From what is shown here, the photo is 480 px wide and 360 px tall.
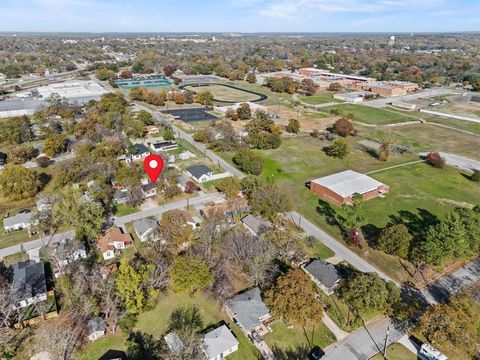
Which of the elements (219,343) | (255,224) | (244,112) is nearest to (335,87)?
(244,112)

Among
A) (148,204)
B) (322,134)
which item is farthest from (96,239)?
(322,134)

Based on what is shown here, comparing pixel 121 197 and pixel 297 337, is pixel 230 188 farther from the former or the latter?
pixel 297 337

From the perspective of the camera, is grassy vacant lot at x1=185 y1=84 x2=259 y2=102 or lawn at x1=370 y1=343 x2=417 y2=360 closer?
lawn at x1=370 y1=343 x2=417 y2=360

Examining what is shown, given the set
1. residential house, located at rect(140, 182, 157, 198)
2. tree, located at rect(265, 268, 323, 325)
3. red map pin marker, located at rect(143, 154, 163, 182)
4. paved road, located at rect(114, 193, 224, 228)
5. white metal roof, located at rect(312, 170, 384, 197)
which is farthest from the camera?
residential house, located at rect(140, 182, 157, 198)

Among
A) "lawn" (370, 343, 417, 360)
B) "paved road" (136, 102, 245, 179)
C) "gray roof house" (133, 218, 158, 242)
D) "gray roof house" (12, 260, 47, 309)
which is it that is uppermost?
"gray roof house" (12, 260, 47, 309)

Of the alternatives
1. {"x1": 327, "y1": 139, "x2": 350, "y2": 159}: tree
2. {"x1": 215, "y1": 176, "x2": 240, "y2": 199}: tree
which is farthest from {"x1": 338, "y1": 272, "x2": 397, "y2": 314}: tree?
{"x1": 327, "y1": 139, "x2": 350, "y2": 159}: tree

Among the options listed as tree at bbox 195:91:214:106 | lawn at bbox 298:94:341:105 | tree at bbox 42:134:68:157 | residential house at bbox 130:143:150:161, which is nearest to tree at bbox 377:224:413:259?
residential house at bbox 130:143:150:161

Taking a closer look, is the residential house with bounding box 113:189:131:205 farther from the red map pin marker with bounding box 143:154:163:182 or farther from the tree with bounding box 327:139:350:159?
the tree with bounding box 327:139:350:159

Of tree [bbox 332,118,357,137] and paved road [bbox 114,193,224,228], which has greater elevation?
tree [bbox 332,118,357,137]

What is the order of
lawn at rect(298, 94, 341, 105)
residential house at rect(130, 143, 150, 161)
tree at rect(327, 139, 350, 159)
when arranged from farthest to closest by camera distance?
1. lawn at rect(298, 94, 341, 105)
2. tree at rect(327, 139, 350, 159)
3. residential house at rect(130, 143, 150, 161)
